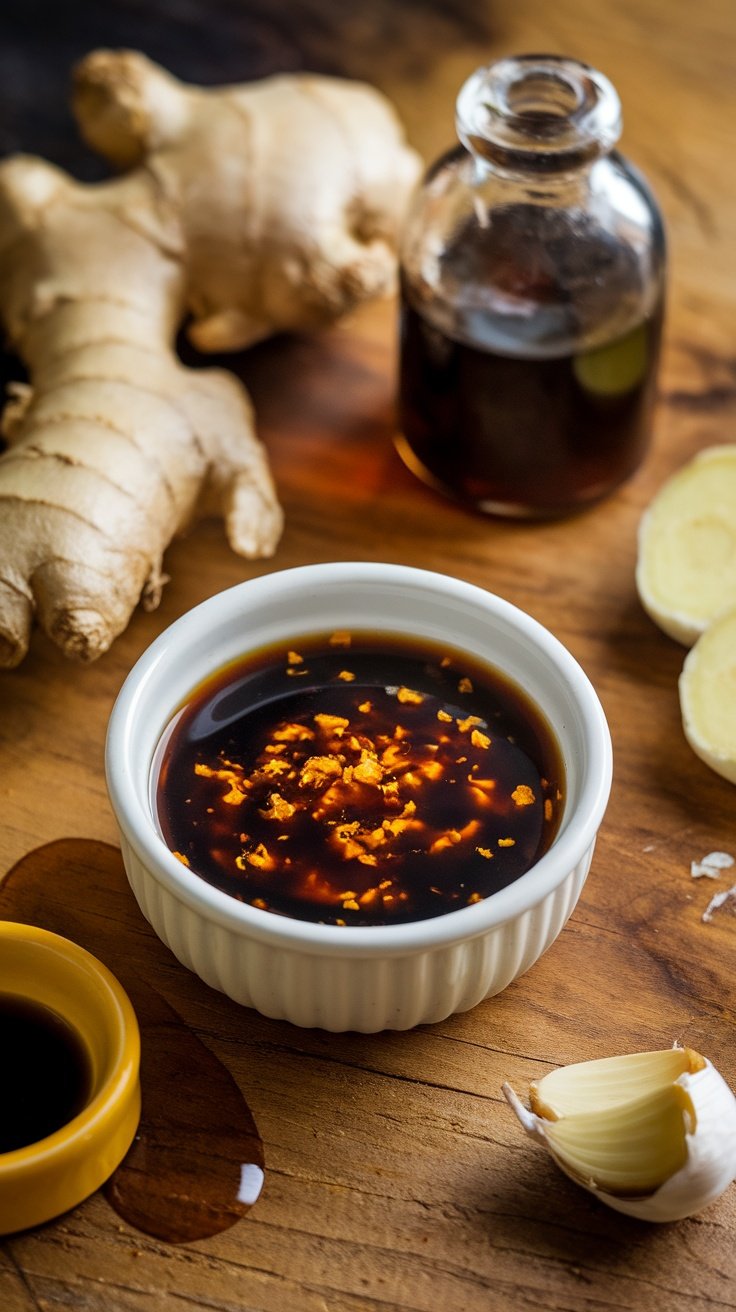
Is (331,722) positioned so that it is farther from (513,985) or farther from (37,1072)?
(37,1072)

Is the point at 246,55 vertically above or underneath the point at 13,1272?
above

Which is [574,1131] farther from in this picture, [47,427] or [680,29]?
[680,29]

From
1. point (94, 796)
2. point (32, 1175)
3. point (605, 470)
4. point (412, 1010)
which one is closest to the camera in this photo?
point (32, 1175)

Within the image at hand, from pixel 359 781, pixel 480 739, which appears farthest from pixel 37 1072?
pixel 480 739

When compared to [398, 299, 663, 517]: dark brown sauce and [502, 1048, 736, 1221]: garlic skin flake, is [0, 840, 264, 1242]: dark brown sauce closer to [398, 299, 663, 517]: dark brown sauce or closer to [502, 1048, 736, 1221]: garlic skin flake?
[502, 1048, 736, 1221]: garlic skin flake

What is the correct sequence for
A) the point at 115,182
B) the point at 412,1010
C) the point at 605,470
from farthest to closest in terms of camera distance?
the point at 115,182 < the point at 605,470 < the point at 412,1010

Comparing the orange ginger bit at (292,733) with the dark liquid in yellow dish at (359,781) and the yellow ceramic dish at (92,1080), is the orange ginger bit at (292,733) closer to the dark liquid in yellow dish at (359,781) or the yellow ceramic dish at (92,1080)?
the dark liquid in yellow dish at (359,781)

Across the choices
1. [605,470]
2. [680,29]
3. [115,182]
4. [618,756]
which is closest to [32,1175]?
[618,756]

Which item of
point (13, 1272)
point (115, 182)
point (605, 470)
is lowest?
point (13, 1272)
